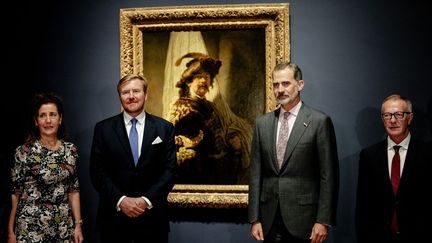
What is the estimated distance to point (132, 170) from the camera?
2.94 metres

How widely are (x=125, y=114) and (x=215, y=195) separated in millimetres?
Answer: 944

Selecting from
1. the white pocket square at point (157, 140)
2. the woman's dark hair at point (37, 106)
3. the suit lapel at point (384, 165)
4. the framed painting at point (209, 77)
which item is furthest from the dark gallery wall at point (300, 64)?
the white pocket square at point (157, 140)

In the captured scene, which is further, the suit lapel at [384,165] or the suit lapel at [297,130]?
the suit lapel at [384,165]

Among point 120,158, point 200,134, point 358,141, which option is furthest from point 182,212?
point 358,141

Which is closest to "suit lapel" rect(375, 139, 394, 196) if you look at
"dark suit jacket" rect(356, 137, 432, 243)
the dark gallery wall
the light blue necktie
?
"dark suit jacket" rect(356, 137, 432, 243)

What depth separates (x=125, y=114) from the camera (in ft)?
10.2

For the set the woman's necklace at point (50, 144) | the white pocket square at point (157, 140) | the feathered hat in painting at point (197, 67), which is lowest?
the woman's necklace at point (50, 144)

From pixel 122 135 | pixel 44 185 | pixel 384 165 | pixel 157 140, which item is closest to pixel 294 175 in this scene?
pixel 384 165

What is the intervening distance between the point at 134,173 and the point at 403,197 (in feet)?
5.60

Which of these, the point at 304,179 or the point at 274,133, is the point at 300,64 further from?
the point at 304,179

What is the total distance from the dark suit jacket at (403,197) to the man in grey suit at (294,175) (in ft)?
1.45

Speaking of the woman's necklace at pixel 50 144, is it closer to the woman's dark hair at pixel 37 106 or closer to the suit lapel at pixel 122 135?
the woman's dark hair at pixel 37 106

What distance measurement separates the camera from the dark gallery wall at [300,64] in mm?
3410

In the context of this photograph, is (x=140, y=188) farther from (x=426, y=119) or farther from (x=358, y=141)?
(x=426, y=119)
